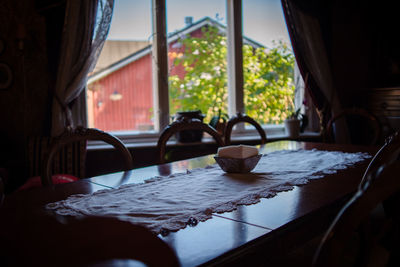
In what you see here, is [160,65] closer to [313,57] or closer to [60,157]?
[60,157]

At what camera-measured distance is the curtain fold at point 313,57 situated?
10.9 ft

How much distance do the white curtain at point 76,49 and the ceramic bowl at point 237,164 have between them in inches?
62.6

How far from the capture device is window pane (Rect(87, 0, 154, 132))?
2990mm

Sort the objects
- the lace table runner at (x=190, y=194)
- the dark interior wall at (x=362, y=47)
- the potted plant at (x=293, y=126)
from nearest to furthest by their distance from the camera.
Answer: the lace table runner at (x=190, y=194)
the potted plant at (x=293, y=126)
the dark interior wall at (x=362, y=47)

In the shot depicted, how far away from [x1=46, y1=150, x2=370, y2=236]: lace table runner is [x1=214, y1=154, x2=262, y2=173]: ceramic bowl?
0.08 feet

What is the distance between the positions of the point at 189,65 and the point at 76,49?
1027 mm

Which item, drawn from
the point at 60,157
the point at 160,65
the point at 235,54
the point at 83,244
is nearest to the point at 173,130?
the point at 60,157

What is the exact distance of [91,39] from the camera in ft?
8.68

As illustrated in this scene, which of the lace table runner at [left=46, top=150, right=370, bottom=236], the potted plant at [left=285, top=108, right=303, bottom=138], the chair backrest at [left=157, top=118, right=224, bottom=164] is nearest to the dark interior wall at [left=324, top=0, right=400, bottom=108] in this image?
the potted plant at [left=285, top=108, right=303, bottom=138]

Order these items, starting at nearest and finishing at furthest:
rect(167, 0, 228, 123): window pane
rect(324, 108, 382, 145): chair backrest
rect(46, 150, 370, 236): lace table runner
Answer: rect(46, 150, 370, 236): lace table runner < rect(167, 0, 228, 123): window pane < rect(324, 108, 382, 145): chair backrest

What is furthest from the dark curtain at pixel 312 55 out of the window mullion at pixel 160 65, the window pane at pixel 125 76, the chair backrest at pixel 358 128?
the window pane at pixel 125 76

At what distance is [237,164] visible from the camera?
137 cm

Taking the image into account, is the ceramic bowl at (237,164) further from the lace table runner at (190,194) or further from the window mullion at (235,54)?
the window mullion at (235,54)

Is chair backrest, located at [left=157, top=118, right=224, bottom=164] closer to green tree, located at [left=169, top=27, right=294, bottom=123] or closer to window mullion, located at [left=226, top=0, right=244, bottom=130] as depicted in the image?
green tree, located at [left=169, top=27, right=294, bottom=123]
